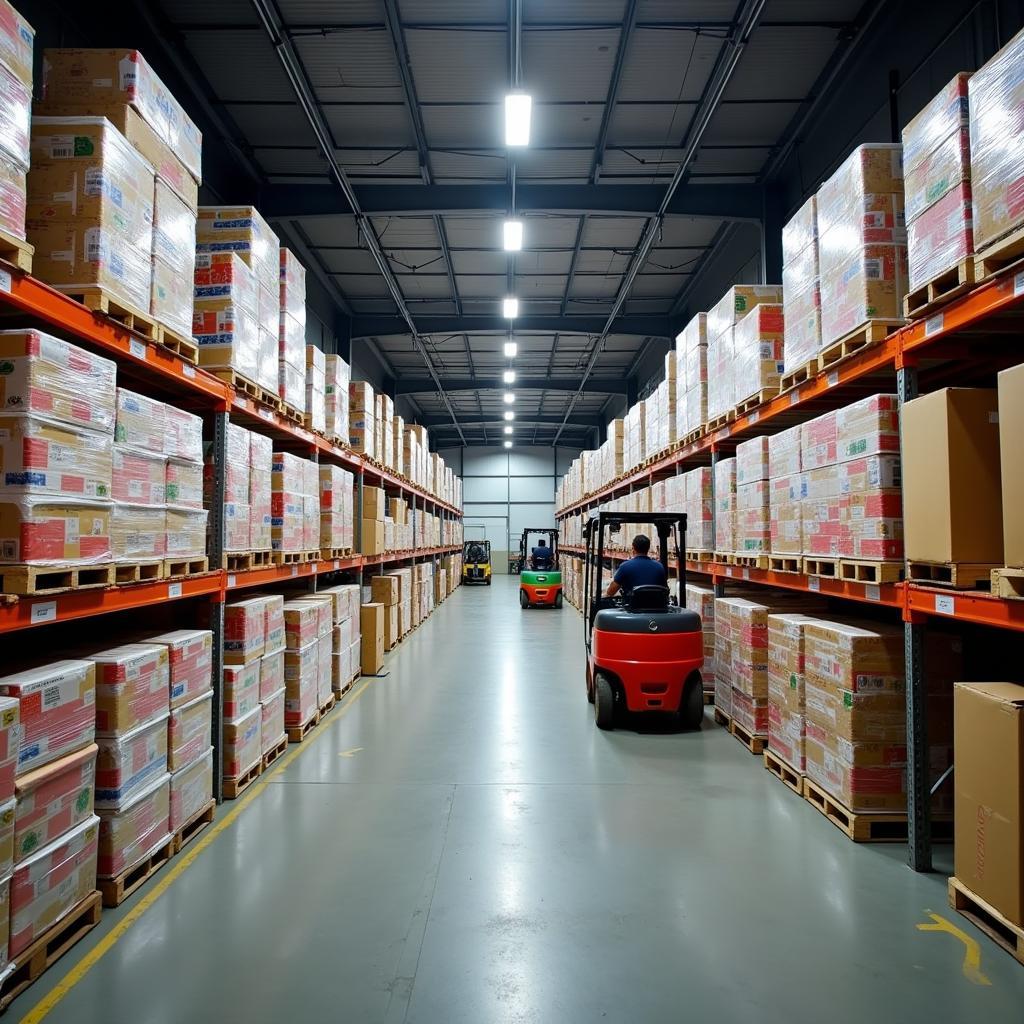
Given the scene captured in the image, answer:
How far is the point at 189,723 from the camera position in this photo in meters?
3.84

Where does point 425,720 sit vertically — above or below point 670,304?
below

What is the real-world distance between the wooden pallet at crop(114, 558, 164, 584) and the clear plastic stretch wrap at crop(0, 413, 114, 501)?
0.42 m

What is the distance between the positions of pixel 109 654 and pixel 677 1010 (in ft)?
9.89

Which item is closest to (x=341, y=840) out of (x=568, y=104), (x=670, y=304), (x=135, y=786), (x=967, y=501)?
(x=135, y=786)

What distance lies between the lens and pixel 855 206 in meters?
3.98

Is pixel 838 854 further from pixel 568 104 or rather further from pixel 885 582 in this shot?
pixel 568 104

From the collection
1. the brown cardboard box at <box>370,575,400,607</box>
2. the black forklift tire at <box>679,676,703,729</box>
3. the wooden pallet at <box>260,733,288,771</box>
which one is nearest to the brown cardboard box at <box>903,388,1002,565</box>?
the black forklift tire at <box>679,676,703,729</box>

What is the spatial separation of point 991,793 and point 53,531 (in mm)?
4092

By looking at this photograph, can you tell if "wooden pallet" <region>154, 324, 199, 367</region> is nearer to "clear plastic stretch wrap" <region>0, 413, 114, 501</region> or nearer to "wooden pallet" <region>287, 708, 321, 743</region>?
"clear plastic stretch wrap" <region>0, 413, 114, 501</region>

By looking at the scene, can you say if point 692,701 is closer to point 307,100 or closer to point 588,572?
point 588,572

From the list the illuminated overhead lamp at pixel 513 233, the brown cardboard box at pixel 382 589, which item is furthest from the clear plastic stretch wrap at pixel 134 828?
the illuminated overhead lamp at pixel 513 233

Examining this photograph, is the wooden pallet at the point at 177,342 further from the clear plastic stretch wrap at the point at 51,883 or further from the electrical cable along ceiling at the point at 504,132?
the electrical cable along ceiling at the point at 504,132

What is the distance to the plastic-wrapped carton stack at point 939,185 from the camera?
3053mm

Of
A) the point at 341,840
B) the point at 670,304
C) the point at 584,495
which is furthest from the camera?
the point at 584,495
